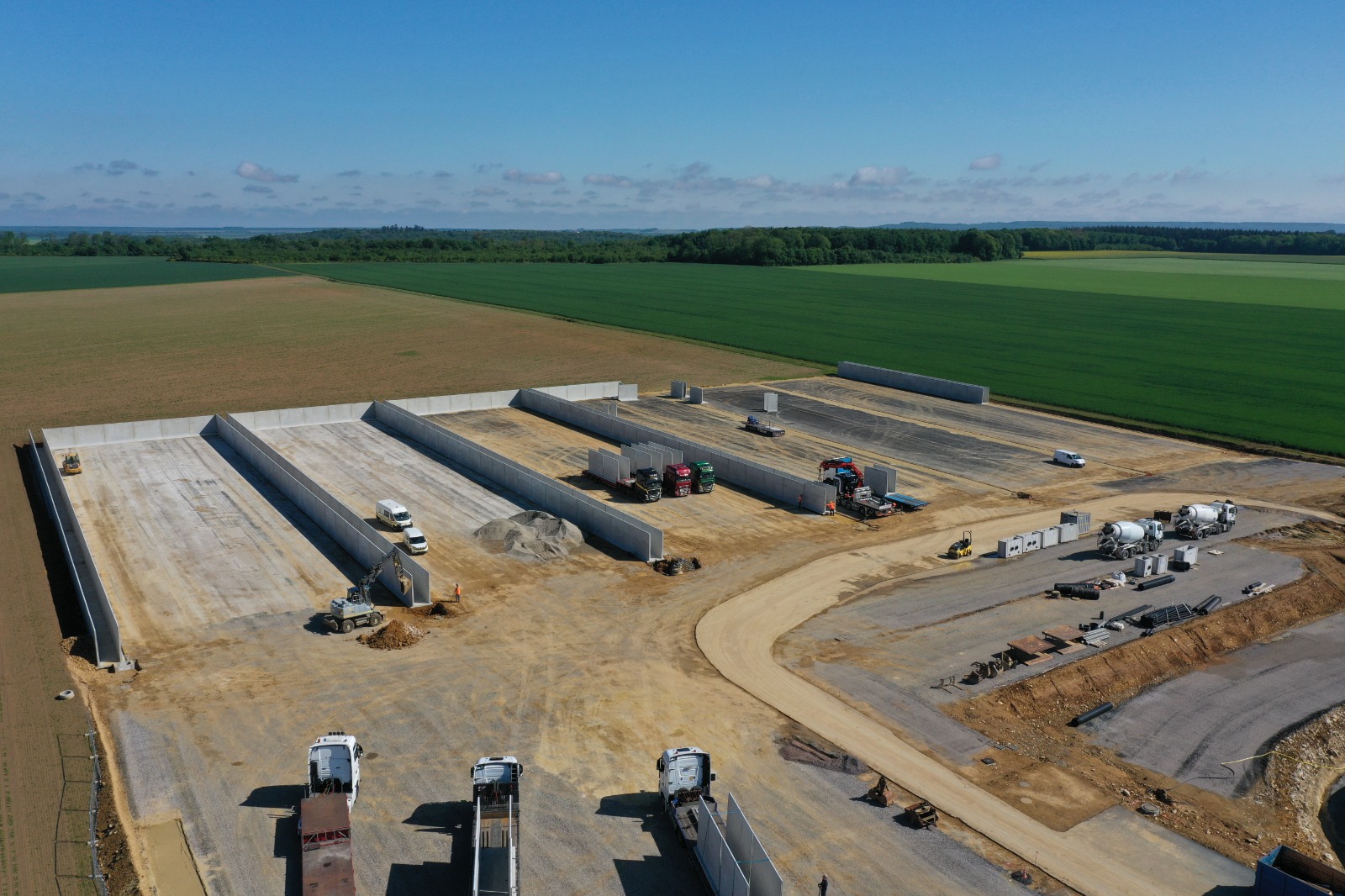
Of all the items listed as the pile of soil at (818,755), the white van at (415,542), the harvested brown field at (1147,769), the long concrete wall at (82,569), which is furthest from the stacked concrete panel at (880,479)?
the long concrete wall at (82,569)

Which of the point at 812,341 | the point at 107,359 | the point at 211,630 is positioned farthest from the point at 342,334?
the point at 211,630

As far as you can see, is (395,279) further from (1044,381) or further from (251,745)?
(251,745)

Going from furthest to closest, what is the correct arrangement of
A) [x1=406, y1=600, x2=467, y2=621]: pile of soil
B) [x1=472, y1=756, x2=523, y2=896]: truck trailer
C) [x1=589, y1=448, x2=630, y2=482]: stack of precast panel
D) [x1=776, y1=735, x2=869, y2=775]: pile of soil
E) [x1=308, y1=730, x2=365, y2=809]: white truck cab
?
1. [x1=589, y1=448, x2=630, y2=482]: stack of precast panel
2. [x1=406, y1=600, x2=467, y2=621]: pile of soil
3. [x1=776, y1=735, x2=869, y2=775]: pile of soil
4. [x1=308, y1=730, x2=365, y2=809]: white truck cab
5. [x1=472, y1=756, x2=523, y2=896]: truck trailer

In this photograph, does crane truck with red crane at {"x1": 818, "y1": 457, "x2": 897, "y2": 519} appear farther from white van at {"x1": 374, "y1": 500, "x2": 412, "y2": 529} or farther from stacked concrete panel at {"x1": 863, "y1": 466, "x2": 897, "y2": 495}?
white van at {"x1": 374, "y1": 500, "x2": 412, "y2": 529}

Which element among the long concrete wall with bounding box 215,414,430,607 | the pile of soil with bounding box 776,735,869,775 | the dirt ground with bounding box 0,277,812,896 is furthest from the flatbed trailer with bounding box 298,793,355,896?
the long concrete wall with bounding box 215,414,430,607

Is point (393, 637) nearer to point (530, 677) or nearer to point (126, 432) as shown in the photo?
point (530, 677)

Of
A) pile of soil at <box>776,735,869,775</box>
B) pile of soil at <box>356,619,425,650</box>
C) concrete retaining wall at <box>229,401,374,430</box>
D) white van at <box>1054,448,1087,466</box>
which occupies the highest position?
concrete retaining wall at <box>229,401,374,430</box>
